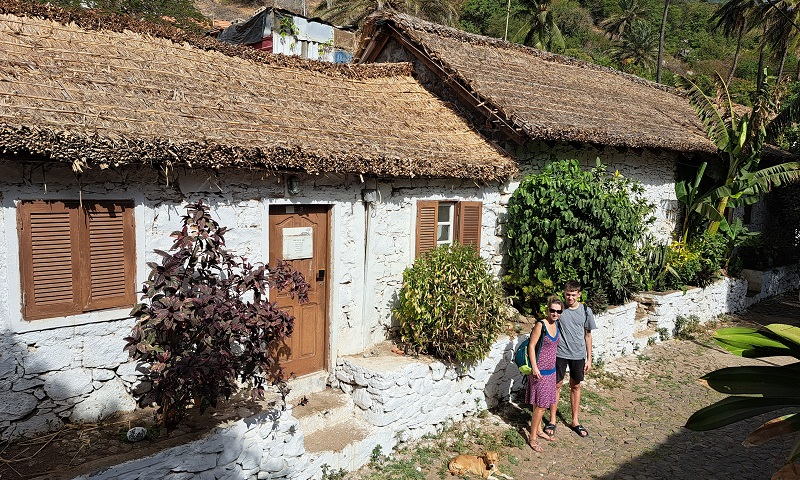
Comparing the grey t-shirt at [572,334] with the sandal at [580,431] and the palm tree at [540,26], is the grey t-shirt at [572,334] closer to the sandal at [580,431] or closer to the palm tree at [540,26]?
the sandal at [580,431]

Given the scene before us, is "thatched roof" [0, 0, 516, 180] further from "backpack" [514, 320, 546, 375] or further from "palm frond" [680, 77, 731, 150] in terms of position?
"palm frond" [680, 77, 731, 150]

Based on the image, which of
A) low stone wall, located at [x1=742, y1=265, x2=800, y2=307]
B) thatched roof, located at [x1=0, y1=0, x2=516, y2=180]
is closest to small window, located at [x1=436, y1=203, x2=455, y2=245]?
thatched roof, located at [x1=0, y1=0, x2=516, y2=180]

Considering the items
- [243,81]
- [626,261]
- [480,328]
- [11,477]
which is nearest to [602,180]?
[626,261]

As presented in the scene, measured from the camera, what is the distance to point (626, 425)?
7.38 m

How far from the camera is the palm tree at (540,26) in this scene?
28547mm

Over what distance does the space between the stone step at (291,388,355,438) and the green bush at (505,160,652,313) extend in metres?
3.54

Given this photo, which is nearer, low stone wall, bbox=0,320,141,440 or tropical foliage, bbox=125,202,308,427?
tropical foliage, bbox=125,202,308,427

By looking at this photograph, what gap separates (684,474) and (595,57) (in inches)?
1587

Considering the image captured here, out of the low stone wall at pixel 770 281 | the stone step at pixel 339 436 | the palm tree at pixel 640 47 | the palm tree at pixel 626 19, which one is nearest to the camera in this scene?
the stone step at pixel 339 436

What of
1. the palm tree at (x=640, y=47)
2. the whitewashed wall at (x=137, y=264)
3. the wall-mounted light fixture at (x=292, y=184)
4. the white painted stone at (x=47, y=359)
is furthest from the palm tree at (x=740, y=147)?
the palm tree at (x=640, y=47)

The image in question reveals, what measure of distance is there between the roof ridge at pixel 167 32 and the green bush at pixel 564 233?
332cm

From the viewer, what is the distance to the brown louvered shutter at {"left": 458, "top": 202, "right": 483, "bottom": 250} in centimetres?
836

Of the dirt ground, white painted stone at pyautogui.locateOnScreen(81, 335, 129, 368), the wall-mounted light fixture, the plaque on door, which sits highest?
the wall-mounted light fixture

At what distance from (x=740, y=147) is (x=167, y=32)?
10809mm
